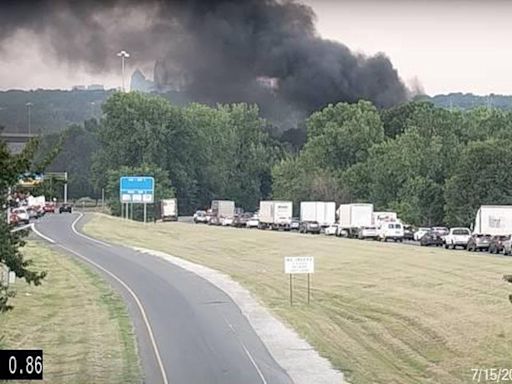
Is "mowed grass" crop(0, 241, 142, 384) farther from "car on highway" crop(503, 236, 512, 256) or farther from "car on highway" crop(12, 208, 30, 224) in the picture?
"car on highway" crop(503, 236, 512, 256)

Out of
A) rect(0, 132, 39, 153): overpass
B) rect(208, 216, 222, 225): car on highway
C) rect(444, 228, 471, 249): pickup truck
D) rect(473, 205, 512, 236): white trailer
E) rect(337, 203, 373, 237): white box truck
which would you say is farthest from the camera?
rect(208, 216, 222, 225): car on highway

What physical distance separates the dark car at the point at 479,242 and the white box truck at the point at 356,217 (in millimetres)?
16489

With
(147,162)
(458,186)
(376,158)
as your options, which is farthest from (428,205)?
(147,162)

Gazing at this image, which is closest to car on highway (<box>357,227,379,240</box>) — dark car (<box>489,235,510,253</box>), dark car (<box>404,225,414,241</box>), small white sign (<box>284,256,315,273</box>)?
dark car (<box>404,225,414,241</box>)

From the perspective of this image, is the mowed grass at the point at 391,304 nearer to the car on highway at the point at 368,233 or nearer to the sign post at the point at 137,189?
the car on highway at the point at 368,233

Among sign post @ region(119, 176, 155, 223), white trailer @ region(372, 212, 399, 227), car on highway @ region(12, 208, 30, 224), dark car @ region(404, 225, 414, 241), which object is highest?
sign post @ region(119, 176, 155, 223)

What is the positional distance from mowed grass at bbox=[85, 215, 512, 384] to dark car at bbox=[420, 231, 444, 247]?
432cm

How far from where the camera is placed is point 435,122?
337 feet

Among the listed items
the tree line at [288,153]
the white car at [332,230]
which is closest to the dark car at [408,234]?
the tree line at [288,153]

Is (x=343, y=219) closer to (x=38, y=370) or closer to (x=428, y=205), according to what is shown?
(x=428, y=205)

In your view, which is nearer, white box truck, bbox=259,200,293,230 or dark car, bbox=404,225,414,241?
dark car, bbox=404,225,414,241

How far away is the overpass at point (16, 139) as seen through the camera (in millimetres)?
15992

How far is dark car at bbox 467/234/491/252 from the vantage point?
185ft

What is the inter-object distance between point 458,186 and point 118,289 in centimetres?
4704
